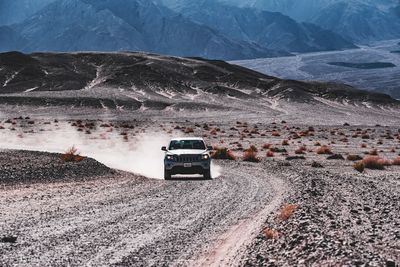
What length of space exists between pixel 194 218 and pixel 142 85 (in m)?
128

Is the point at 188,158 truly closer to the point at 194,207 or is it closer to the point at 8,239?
the point at 194,207

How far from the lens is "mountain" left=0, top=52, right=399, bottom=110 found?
116 m

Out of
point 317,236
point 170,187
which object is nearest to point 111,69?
point 170,187

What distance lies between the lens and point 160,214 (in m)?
15.6

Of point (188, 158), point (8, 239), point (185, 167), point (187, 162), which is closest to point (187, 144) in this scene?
point (188, 158)

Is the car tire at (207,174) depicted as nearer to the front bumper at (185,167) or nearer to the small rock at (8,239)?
the front bumper at (185,167)

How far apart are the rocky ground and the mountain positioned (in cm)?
8630

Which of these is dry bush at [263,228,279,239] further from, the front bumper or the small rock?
the front bumper

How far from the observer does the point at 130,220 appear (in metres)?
14.6

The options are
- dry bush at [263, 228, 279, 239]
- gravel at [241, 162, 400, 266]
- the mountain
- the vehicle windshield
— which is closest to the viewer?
gravel at [241, 162, 400, 266]

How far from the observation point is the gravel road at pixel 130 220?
1088 cm

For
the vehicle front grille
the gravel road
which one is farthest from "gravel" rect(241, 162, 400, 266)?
the vehicle front grille

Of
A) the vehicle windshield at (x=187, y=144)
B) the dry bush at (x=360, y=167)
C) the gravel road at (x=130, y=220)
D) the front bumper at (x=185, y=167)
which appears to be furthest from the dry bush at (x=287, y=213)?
the dry bush at (x=360, y=167)

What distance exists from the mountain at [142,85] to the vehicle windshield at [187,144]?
8399 cm
